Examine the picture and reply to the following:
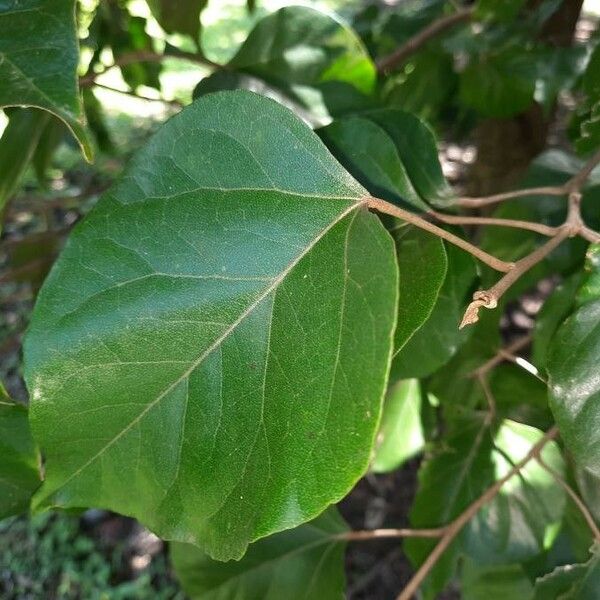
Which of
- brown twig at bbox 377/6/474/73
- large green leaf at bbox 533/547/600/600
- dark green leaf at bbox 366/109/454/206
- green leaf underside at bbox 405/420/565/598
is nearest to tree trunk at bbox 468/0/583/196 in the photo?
brown twig at bbox 377/6/474/73

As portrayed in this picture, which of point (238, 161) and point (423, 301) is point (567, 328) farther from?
point (238, 161)

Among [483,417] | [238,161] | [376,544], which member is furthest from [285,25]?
[376,544]

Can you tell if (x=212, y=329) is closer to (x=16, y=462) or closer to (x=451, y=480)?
(x=16, y=462)

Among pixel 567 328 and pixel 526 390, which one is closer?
pixel 567 328

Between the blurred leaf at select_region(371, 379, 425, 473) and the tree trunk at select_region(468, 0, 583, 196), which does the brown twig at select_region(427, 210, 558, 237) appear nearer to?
the blurred leaf at select_region(371, 379, 425, 473)

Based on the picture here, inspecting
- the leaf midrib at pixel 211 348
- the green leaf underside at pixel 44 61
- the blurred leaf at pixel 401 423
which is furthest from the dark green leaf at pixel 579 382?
the blurred leaf at pixel 401 423

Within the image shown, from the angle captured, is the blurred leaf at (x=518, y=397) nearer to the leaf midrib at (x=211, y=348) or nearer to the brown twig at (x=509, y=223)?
the brown twig at (x=509, y=223)
